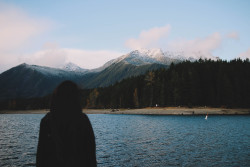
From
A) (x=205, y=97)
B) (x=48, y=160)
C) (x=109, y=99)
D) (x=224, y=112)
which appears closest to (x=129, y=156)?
(x=48, y=160)

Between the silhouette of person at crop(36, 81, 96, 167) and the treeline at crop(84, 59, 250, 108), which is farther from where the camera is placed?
the treeline at crop(84, 59, 250, 108)

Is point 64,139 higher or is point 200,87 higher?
point 200,87

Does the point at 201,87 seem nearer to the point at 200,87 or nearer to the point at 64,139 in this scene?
the point at 200,87

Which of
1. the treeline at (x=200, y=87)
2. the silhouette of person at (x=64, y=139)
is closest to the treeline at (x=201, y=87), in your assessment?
the treeline at (x=200, y=87)

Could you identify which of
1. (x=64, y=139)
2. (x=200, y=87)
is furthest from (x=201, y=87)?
(x=64, y=139)

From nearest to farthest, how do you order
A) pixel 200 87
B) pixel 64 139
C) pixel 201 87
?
1. pixel 64 139
2. pixel 200 87
3. pixel 201 87

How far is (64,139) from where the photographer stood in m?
4.29

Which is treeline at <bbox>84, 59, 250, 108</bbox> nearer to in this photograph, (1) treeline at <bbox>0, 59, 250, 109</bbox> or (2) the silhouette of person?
(1) treeline at <bbox>0, 59, 250, 109</bbox>

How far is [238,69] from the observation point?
351 ft

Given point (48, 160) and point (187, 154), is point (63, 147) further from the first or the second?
point (187, 154)

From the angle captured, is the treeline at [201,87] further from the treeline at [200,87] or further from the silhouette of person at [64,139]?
the silhouette of person at [64,139]

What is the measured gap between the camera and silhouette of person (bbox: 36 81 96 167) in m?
4.25

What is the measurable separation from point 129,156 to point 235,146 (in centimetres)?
1363

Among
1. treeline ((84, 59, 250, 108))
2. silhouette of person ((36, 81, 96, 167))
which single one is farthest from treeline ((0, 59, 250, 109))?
silhouette of person ((36, 81, 96, 167))
